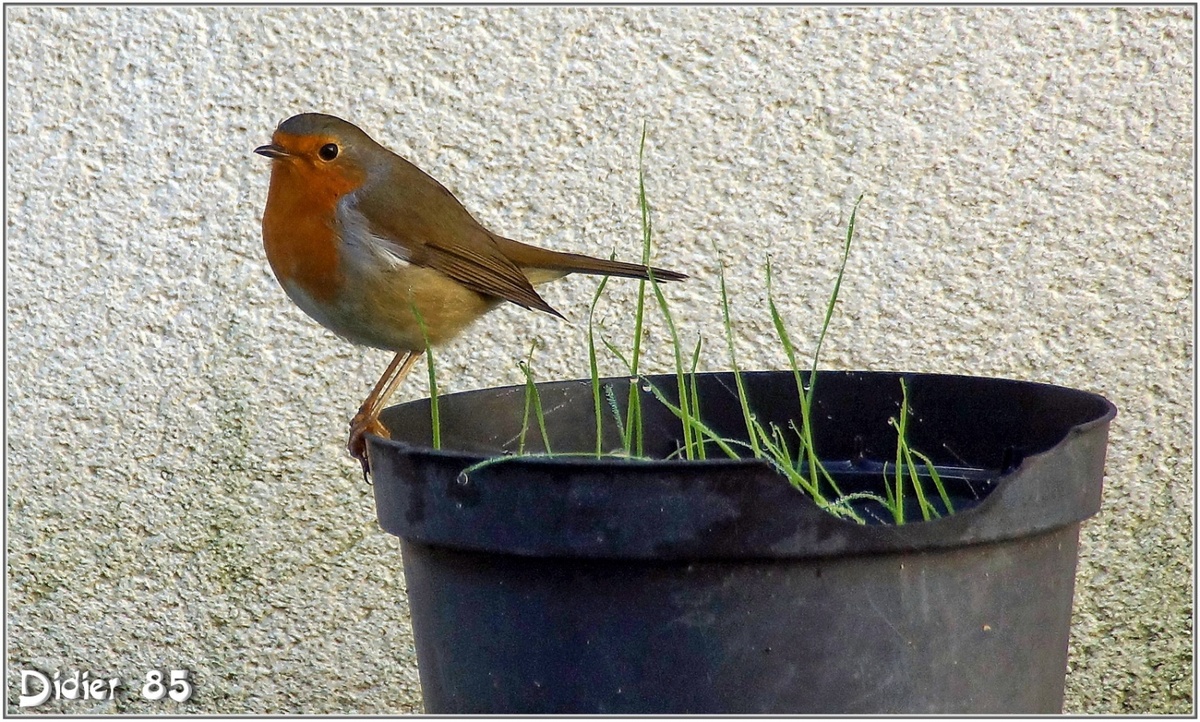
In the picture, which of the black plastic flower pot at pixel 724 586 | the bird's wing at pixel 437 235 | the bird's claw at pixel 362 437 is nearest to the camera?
the black plastic flower pot at pixel 724 586

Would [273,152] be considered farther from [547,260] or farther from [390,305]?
[547,260]

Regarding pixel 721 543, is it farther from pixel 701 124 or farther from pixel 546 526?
pixel 701 124

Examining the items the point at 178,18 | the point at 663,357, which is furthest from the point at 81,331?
the point at 663,357

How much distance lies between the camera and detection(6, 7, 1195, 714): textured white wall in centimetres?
223

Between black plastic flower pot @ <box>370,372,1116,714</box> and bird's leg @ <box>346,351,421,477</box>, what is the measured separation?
483 millimetres

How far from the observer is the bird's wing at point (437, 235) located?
2.02 meters

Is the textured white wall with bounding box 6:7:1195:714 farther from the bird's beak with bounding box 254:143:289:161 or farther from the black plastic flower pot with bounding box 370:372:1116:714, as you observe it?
the black plastic flower pot with bounding box 370:372:1116:714

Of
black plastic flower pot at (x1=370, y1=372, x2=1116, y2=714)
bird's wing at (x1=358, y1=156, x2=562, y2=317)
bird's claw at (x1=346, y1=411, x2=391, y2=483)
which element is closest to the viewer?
black plastic flower pot at (x1=370, y1=372, x2=1116, y2=714)

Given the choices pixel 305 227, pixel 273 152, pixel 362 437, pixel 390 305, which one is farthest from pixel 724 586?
pixel 273 152

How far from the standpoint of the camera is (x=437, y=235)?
207 centimetres

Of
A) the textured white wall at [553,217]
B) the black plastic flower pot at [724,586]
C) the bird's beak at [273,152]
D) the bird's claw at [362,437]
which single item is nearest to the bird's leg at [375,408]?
the bird's claw at [362,437]

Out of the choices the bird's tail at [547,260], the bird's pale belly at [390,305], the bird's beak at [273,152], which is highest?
the bird's beak at [273,152]

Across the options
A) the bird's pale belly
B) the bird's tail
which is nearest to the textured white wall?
the bird's tail

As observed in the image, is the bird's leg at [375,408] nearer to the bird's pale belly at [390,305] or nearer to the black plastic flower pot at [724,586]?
the bird's pale belly at [390,305]
